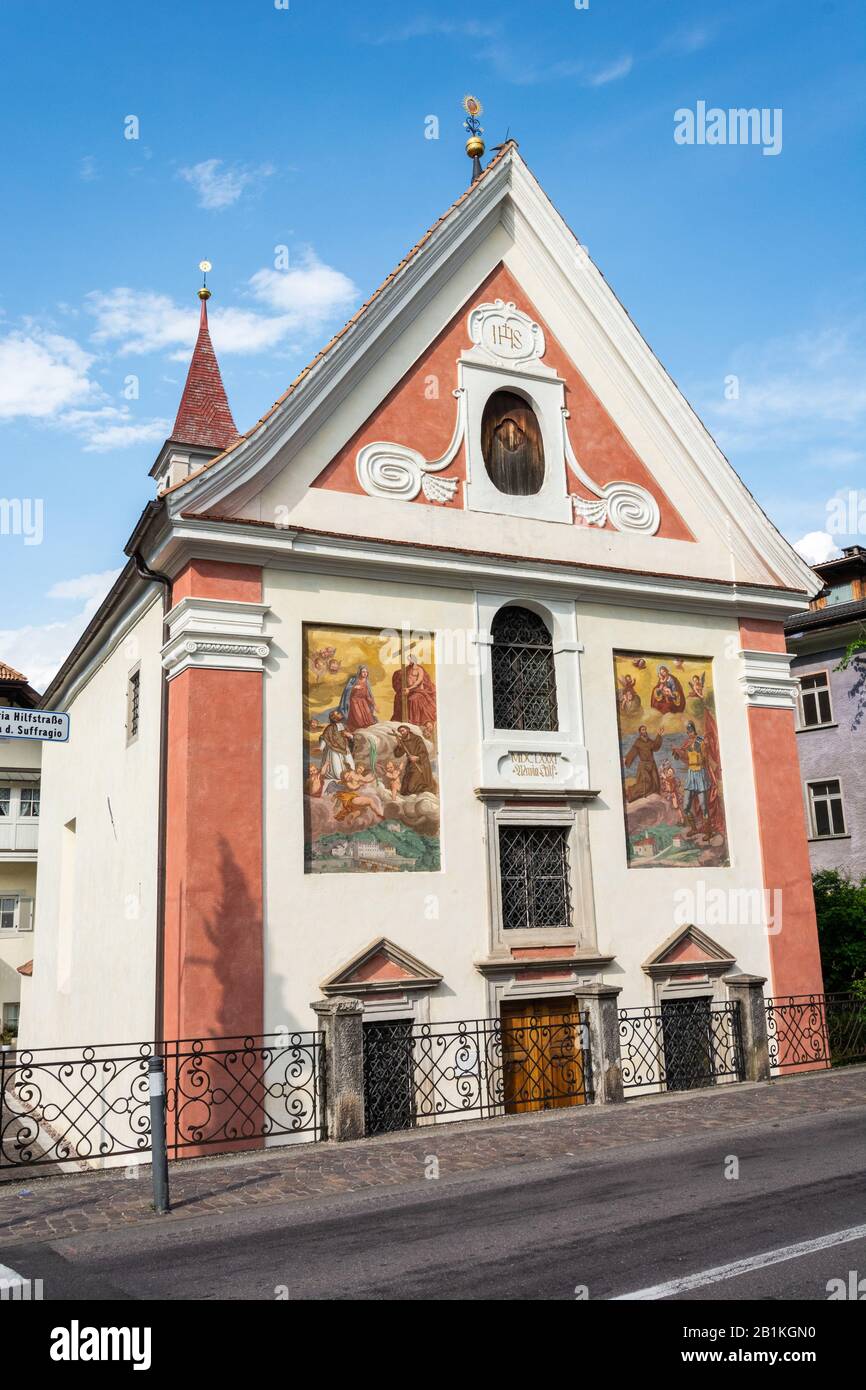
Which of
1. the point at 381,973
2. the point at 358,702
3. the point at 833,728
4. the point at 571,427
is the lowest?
the point at 381,973

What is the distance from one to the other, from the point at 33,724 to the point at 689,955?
34.0 feet

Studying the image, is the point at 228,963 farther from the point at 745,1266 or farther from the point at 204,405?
the point at 204,405

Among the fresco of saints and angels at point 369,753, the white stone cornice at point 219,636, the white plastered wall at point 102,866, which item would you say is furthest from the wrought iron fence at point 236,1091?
the white stone cornice at point 219,636

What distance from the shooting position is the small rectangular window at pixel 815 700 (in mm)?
27391

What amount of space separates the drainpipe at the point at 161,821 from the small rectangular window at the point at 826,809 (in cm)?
Answer: 1816

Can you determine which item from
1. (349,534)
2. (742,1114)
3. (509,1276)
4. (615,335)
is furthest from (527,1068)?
(615,335)

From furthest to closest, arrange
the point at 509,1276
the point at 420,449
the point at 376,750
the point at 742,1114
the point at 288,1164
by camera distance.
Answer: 1. the point at 420,449
2. the point at 376,750
3. the point at 742,1114
4. the point at 288,1164
5. the point at 509,1276

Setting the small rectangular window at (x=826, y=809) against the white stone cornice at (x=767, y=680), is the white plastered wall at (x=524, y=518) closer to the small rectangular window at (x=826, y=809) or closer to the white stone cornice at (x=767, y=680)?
the white stone cornice at (x=767, y=680)

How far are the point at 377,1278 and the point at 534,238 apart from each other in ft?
50.5

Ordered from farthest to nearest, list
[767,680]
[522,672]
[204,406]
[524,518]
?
[204,406]
[767,680]
[524,518]
[522,672]

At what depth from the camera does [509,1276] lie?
21.4 feet

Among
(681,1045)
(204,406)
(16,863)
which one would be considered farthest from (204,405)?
(16,863)

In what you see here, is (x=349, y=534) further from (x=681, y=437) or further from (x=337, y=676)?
(x=681, y=437)

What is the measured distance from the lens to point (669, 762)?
55.4ft
